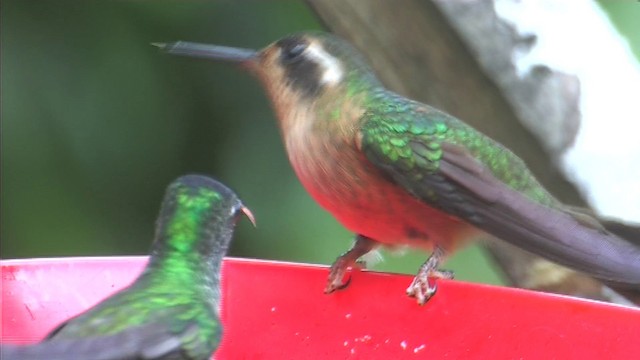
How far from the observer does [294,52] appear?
298cm

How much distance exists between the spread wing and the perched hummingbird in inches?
28.8

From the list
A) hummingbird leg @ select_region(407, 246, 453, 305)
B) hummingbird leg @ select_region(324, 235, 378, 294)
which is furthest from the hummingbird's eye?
hummingbird leg @ select_region(407, 246, 453, 305)

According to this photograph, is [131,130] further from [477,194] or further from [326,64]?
[477,194]

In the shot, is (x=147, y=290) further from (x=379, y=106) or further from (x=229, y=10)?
(x=229, y=10)

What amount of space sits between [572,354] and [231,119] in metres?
2.39

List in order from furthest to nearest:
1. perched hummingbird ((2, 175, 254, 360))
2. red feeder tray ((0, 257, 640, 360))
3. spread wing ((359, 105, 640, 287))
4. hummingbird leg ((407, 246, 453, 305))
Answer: spread wing ((359, 105, 640, 287))
hummingbird leg ((407, 246, 453, 305))
red feeder tray ((0, 257, 640, 360))
perched hummingbird ((2, 175, 254, 360))

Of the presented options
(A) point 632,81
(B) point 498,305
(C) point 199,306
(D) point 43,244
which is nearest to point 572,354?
(B) point 498,305

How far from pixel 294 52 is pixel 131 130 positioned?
1.35 m

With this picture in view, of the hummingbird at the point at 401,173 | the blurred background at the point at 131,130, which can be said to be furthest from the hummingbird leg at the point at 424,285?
the blurred background at the point at 131,130

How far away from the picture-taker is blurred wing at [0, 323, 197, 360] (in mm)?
1408

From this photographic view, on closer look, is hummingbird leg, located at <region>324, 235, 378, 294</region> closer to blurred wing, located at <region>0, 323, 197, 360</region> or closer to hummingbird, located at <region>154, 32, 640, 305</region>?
hummingbird, located at <region>154, 32, 640, 305</region>

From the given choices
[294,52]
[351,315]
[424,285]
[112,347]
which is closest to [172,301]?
[112,347]

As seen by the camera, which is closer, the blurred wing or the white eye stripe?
the blurred wing

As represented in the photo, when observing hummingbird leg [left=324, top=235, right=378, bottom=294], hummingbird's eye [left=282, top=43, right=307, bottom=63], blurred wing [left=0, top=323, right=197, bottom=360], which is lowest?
hummingbird leg [left=324, top=235, right=378, bottom=294]
